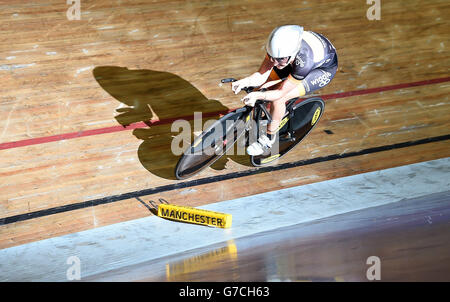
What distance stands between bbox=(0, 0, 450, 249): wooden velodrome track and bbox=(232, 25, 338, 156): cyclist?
0.78 meters

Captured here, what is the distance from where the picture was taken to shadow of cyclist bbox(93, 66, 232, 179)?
4.38 m

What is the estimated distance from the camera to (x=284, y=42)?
11.2ft

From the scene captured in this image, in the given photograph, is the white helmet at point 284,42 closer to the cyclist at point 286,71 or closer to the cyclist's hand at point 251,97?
the cyclist at point 286,71

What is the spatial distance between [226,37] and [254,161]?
5.15 ft

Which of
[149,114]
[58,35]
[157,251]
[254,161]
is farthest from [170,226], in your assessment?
[58,35]

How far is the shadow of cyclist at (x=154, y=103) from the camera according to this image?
438cm

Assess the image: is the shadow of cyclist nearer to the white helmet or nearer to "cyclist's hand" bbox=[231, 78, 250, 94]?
"cyclist's hand" bbox=[231, 78, 250, 94]

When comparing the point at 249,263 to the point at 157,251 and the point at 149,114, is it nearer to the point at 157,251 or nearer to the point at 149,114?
the point at 157,251

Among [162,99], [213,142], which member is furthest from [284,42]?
[162,99]

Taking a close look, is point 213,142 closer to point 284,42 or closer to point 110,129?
point 284,42

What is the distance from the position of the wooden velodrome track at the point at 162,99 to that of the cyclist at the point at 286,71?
777mm

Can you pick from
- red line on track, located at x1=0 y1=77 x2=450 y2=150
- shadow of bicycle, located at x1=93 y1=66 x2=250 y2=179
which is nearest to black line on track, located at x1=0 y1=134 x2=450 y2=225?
shadow of bicycle, located at x1=93 y1=66 x2=250 y2=179

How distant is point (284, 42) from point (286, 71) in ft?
1.70

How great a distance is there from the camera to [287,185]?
4.34m
